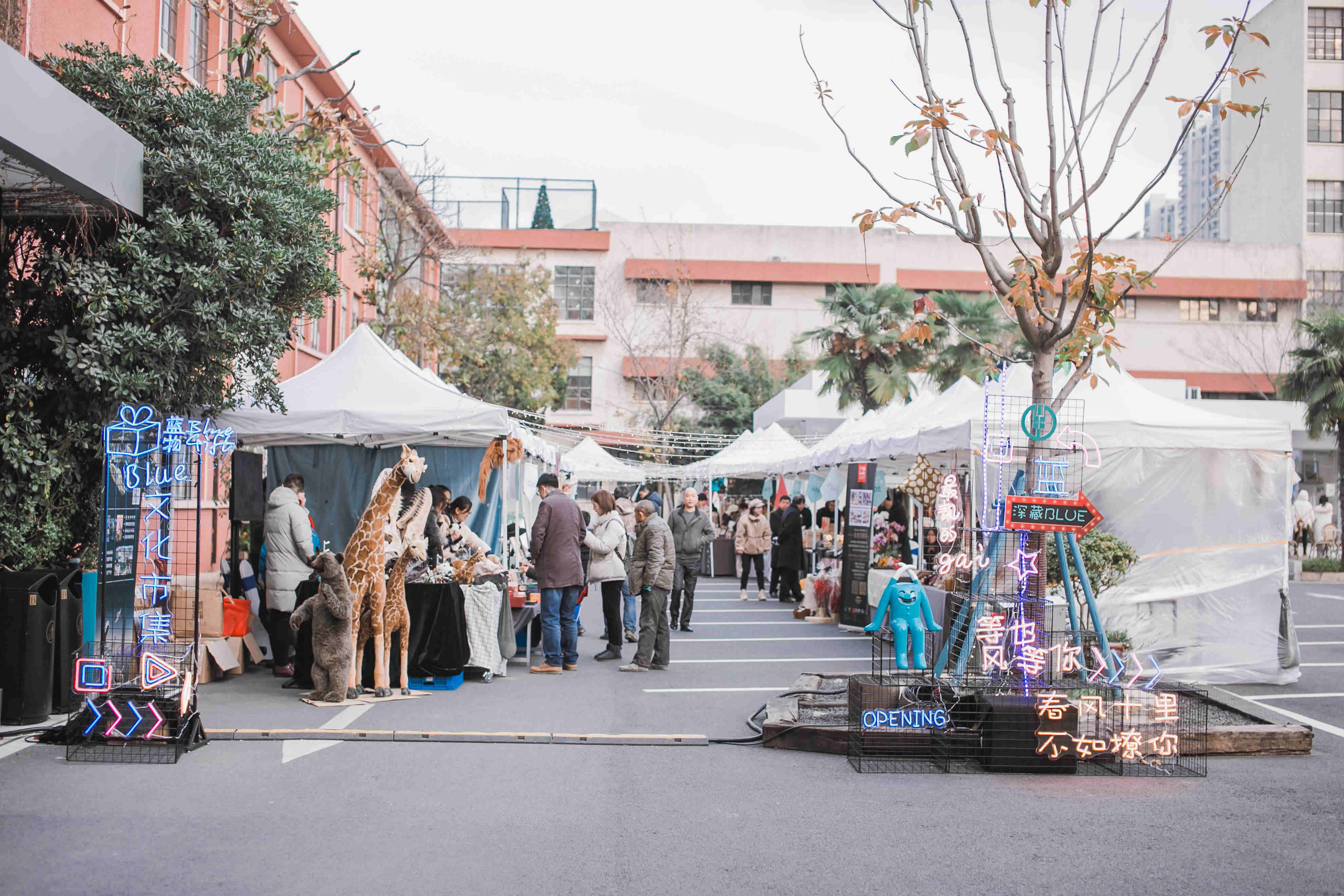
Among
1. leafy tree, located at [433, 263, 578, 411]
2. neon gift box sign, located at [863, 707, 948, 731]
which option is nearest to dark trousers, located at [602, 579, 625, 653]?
neon gift box sign, located at [863, 707, 948, 731]

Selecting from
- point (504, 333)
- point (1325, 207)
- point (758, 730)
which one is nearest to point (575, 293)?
point (504, 333)

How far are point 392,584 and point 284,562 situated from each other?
1.97 m

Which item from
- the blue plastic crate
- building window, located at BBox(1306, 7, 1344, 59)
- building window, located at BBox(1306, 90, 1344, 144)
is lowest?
the blue plastic crate

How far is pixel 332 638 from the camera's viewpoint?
370 inches

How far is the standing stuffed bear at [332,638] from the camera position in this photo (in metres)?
9.16

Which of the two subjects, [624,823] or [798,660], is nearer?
[624,823]

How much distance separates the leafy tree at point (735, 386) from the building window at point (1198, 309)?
17.4 meters

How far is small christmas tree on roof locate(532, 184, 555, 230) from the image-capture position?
49.2 meters

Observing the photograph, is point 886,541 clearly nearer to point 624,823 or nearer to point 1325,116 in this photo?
point 624,823

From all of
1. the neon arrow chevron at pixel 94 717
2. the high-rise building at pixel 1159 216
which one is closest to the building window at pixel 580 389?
the neon arrow chevron at pixel 94 717

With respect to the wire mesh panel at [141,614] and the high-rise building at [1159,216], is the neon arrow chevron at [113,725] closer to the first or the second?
the wire mesh panel at [141,614]

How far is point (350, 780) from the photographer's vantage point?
22.5 ft

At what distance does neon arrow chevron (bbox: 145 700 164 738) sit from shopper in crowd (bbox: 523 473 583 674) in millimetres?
4469

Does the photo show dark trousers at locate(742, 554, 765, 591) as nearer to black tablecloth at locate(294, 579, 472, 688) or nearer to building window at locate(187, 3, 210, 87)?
black tablecloth at locate(294, 579, 472, 688)
